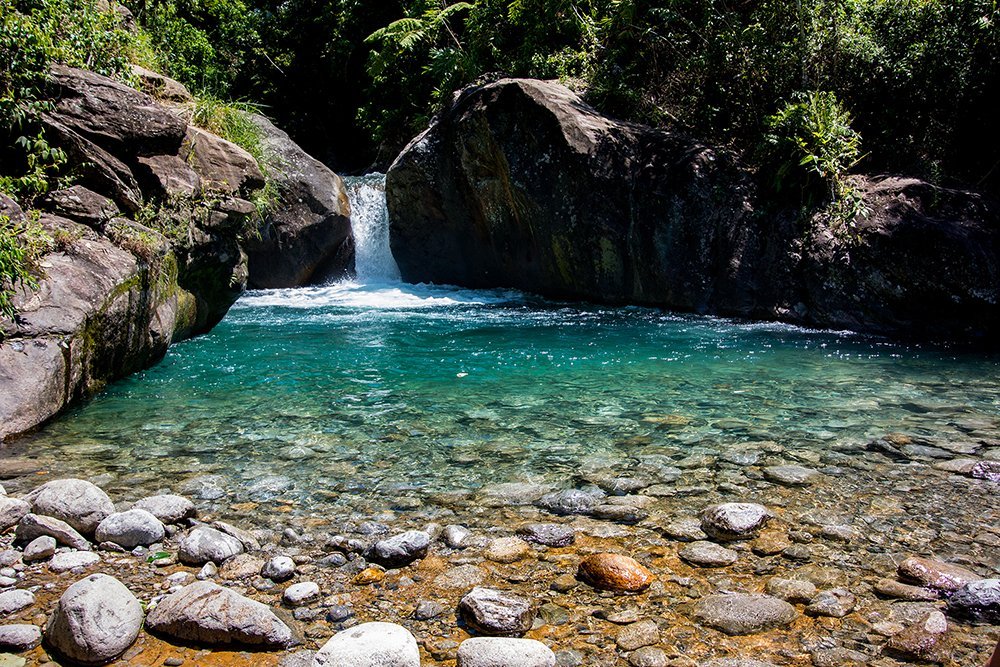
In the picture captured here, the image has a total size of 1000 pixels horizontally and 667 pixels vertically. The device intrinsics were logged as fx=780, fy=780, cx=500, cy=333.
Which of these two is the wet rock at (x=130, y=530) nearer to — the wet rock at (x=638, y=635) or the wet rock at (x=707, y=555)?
the wet rock at (x=638, y=635)

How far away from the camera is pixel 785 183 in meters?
11.8

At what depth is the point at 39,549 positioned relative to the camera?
3916mm

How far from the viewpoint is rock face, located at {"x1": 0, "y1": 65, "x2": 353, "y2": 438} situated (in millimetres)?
6223

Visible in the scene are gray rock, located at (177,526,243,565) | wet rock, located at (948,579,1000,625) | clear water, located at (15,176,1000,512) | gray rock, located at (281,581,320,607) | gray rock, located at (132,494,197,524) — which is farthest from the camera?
clear water, located at (15,176,1000,512)

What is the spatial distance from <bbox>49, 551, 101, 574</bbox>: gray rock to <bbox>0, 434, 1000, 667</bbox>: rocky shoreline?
0.05 ft

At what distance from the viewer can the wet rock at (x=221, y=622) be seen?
3232 mm

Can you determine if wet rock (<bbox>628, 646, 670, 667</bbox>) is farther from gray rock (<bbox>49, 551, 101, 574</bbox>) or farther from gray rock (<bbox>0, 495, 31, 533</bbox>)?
gray rock (<bbox>0, 495, 31, 533</bbox>)

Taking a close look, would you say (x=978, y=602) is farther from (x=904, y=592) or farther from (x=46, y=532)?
(x=46, y=532)

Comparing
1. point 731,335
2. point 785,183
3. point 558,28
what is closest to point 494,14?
point 558,28

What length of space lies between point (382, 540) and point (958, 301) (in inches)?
362

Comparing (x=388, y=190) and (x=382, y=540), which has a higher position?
(x=388, y=190)

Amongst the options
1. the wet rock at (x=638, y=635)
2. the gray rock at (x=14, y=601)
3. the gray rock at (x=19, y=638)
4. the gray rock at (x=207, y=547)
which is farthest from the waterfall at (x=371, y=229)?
the wet rock at (x=638, y=635)

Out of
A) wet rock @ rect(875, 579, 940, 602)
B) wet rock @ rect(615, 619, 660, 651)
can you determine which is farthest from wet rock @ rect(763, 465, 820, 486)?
wet rock @ rect(615, 619, 660, 651)

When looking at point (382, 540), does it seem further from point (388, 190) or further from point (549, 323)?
point (388, 190)
